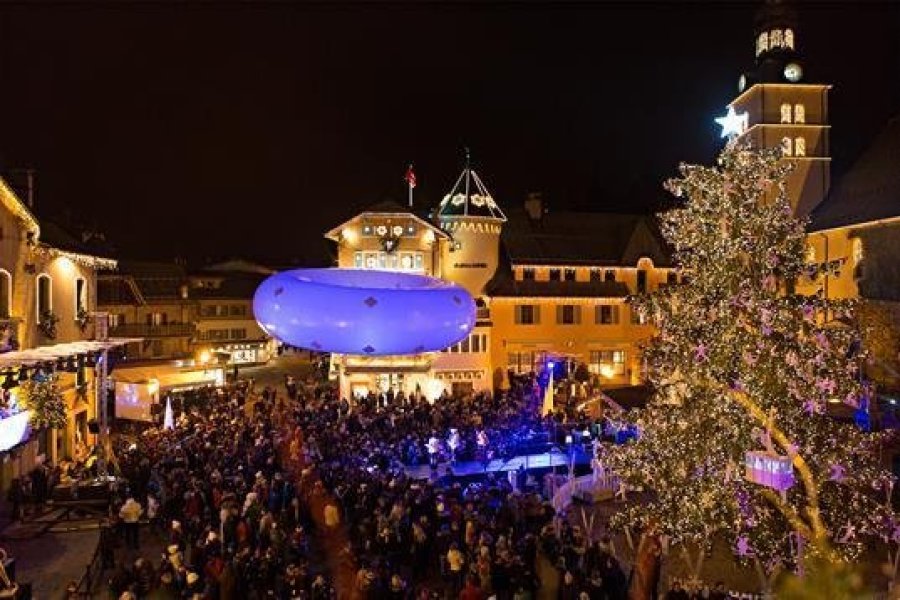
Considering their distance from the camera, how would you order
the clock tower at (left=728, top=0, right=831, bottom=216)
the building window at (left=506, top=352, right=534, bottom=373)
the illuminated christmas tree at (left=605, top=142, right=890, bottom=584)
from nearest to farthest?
the illuminated christmas tree at (left=605, top=142, right=890, bottom=584) → the clock tower at (left=728, top=0, right=831, bottom=216) → the building window at (left=506, top=352, right=534, bottom=373)

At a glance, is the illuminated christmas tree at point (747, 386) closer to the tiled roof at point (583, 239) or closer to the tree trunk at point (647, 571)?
the tree trunk at point (647, 571)

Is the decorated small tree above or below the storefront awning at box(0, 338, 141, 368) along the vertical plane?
below

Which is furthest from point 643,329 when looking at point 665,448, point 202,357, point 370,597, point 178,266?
point 178,266

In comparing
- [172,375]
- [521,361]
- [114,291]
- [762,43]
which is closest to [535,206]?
[521,361]

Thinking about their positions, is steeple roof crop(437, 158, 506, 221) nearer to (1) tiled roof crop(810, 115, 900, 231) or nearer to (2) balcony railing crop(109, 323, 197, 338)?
(1) tiled roof crop(810, 115, 900, 231)

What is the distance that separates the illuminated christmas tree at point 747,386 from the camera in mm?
13227

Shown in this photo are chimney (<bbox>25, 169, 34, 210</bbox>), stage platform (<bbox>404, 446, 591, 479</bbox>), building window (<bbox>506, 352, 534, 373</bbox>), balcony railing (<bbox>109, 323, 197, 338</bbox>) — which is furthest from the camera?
balcony railing (<bbox>109, 323, 197, 338</bbox>)

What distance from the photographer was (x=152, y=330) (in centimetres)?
5209

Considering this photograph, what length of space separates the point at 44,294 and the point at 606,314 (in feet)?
95.8

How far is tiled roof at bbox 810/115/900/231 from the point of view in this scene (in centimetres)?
3397

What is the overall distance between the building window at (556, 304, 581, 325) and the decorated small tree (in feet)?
91.4

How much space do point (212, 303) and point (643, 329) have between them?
37684 millimetres

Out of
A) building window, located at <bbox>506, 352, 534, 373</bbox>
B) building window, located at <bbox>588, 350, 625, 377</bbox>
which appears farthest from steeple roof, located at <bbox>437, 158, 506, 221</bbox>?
building window, located at <bbox>588, 350, 625, 377</bbox>

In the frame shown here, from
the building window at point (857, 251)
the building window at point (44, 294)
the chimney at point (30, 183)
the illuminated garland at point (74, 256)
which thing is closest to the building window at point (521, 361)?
the building window at point (857, 251)
